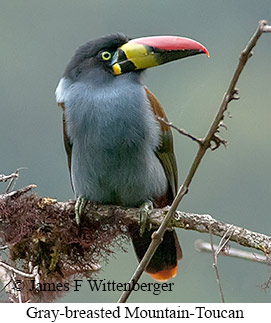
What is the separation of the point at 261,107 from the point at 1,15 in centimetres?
840

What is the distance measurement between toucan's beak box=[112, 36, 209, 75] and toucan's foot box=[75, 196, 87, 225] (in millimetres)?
659

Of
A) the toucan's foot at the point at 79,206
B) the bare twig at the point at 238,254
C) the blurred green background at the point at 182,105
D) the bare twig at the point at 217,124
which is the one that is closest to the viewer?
the bare twig at the point at 217,124

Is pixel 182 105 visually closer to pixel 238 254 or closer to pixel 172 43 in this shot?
pixel 172 43

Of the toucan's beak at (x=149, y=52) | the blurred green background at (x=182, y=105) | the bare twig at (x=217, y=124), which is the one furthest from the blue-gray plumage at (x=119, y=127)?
the blurred green background at (x=182, y=105)

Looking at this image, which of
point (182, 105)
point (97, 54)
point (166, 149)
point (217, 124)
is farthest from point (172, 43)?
point (182, 105)

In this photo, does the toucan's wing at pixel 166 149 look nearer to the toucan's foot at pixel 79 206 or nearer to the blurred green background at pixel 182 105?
the toucan's foot at pixel 79 206

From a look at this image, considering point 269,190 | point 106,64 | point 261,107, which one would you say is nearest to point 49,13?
point 261,107

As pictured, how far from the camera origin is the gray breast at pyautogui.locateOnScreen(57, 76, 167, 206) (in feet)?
13.1

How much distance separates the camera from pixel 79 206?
3.96m

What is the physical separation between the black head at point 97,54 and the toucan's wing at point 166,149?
0.26m

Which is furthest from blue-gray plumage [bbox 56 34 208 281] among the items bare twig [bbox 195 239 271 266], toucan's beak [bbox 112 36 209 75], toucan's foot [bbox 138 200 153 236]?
bare twig [bbox 195 239 271 266]

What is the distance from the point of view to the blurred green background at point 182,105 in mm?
12492

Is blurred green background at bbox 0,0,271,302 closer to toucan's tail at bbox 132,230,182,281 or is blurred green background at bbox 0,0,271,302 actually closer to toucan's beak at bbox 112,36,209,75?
toucan's tail at bbox 132,230,182,281

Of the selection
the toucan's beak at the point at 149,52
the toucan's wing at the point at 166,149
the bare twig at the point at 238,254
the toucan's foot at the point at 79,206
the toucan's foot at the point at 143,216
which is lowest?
the bare twig at the point at 238,254
